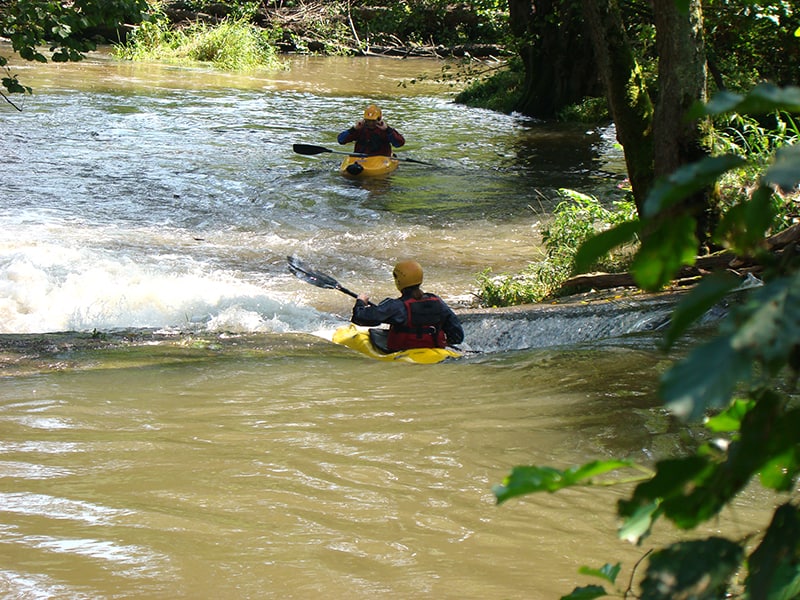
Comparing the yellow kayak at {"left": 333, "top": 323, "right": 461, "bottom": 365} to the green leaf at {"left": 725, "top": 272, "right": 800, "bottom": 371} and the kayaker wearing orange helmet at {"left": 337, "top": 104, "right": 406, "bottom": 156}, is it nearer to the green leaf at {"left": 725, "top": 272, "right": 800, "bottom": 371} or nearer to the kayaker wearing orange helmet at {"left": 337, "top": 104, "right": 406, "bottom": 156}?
the green leaf at {"left": 725, "top": 272, "right": 800, "bottom": 371}

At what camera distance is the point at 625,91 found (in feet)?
27.1

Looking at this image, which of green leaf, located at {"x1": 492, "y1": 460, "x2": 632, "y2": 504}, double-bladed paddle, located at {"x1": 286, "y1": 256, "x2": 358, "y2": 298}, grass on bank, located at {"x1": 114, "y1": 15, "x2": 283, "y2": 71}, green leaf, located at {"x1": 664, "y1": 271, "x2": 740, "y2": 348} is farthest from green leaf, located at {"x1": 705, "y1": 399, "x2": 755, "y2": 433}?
grass on bank, located at {"x1": 114, "y1": 15, "x2": 283, "y2": 71}

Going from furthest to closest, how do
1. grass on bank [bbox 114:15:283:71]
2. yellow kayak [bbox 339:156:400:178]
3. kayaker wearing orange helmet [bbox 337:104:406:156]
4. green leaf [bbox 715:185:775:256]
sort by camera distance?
grass on bank [bbox 114:15:283:71] → kayaker wearing orange helmet [bbox 337:104:406:156] → yellow kayak [bbox 339:156:400:178] → green leaf [bbox 715:185:775:256]

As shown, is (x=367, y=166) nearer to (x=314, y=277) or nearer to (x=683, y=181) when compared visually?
(x=314, y=277)

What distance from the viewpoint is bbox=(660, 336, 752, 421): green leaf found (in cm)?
70

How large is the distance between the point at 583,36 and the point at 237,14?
1636cm

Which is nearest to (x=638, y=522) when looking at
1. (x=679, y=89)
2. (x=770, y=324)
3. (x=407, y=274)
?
(x=770, y=324)

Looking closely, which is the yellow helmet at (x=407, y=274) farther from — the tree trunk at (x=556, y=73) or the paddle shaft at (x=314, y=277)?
the tree trunk at (x=556, y=73)

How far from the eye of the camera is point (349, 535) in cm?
295

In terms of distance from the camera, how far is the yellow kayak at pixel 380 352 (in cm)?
661

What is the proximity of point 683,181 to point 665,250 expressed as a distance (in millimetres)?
98

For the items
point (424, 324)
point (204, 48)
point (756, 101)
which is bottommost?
point (424, 324)

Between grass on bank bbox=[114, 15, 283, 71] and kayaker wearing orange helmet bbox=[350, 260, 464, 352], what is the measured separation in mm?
22807

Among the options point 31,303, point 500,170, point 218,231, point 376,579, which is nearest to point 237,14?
point 500,170
